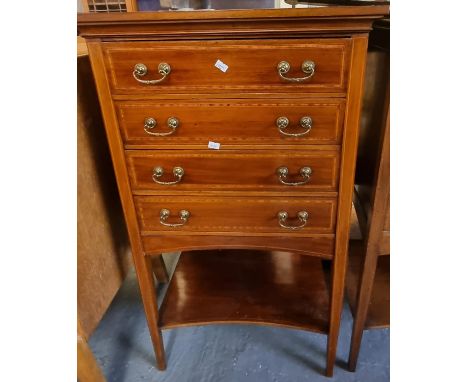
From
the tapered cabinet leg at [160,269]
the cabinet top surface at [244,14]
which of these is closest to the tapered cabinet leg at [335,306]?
the cabinet top surface at [244,14]

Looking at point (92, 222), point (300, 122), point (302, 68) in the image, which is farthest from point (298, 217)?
point (92, 222)

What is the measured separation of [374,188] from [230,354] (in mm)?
744

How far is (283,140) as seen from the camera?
771 mm

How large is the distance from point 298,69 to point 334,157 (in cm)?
20

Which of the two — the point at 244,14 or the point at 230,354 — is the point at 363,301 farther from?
the point at 244,14

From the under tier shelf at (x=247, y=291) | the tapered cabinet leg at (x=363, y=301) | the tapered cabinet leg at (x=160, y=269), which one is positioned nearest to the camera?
the tapered cabinet leg at (x=363, y=301)

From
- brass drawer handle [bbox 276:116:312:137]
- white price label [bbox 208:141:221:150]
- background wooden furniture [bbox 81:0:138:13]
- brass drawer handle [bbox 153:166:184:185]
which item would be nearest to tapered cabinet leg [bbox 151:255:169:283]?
brass drawer handle [bbox 153:166:184:185]

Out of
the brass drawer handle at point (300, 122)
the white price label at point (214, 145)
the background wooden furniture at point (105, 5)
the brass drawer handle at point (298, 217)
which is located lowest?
the brass drawer handle at point (298, 217)

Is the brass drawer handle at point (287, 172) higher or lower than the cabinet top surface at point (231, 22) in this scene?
lower

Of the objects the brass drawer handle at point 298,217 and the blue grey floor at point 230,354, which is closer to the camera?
the brass drawer handle at point 298,217

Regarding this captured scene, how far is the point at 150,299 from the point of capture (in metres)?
1.02

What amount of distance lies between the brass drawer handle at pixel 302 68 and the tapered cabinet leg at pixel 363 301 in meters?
0.49

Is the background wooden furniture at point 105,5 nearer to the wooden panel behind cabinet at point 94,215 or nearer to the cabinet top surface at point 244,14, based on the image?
the wooden panel behind cabinet at point 94,215

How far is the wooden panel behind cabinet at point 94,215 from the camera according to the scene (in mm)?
931
